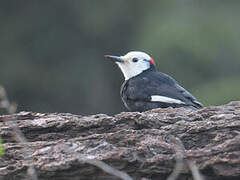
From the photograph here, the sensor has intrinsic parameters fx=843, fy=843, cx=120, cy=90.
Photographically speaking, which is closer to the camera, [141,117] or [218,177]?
[218,177]

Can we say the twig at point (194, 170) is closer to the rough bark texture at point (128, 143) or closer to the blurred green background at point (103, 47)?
the rough bark texture at point (128, 143)

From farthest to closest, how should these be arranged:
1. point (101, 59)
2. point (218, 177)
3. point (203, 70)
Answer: point (101, 59)
point (203, 70)
point (218, 177)

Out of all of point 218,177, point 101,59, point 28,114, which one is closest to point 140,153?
point 218,177

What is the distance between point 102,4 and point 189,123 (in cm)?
2827

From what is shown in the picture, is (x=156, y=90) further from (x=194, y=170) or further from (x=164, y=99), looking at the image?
(x=194, y=170)

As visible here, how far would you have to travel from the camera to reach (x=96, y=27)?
3416 centimetres

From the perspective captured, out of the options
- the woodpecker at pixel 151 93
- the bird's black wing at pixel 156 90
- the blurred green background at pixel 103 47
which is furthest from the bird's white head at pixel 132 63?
the blurred green background at pixel 103 47

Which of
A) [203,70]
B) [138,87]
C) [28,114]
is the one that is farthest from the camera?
[203,70]

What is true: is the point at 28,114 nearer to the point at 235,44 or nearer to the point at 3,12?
the point at 235,44

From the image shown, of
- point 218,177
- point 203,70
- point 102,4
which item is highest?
point 102,4

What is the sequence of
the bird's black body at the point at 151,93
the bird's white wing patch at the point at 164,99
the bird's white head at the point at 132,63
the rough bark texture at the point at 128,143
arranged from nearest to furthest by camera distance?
the rough bark texture at the point at 128,143 → the bird's white wing patch at the point at 164,99 → the bird's black body at the point at 151,93 → the bird's white head at the point at 132,63

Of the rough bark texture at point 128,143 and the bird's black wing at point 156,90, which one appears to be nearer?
the rough bark texture at point 128,143

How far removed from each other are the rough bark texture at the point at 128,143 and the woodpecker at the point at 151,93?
193 centimetres

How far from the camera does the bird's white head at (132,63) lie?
10734 mm
